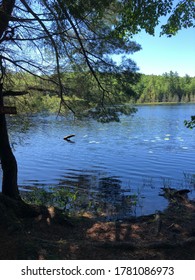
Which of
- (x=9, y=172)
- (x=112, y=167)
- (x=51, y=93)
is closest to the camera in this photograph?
(x=9, y=172)

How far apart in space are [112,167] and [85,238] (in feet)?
39.1

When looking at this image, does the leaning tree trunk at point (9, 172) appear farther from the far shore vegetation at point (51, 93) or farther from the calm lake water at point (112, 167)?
the calm lake water at point (112, 167)

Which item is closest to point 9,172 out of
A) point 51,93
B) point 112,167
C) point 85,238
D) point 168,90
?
point 51,93

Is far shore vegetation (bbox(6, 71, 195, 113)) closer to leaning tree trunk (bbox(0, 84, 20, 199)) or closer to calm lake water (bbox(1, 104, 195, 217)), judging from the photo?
calm lake water (bbox(1, 104, 195, 217))

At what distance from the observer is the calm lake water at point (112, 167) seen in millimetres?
12016

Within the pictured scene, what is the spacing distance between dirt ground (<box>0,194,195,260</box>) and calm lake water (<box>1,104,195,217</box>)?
2982mm

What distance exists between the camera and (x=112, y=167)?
18.1 meters

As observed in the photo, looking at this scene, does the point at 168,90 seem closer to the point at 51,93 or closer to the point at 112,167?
the point at 112,167

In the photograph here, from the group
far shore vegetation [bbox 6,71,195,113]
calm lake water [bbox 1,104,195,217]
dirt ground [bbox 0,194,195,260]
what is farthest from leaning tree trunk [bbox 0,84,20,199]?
calm lake water [bbox 1,104,195,217]

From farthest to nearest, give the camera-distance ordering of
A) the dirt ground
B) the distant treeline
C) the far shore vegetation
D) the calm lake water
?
the distant treeline, the calm lake water, the far shore vegetation, the dirt ground

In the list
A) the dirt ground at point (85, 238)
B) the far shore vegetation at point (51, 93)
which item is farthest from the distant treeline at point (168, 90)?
the dirt ground at point (85, 238)

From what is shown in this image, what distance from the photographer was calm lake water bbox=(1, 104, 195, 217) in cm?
1202

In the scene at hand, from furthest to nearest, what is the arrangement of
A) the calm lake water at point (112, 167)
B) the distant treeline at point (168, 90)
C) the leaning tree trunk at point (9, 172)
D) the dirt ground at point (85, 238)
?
the distant treeline at point (168, 90) → the calm lake water at point (112, 167) → the leaning tree trunk at point (9, 172) → the dirt ground at point (85, 238)

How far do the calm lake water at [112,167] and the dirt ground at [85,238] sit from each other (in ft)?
9.78
